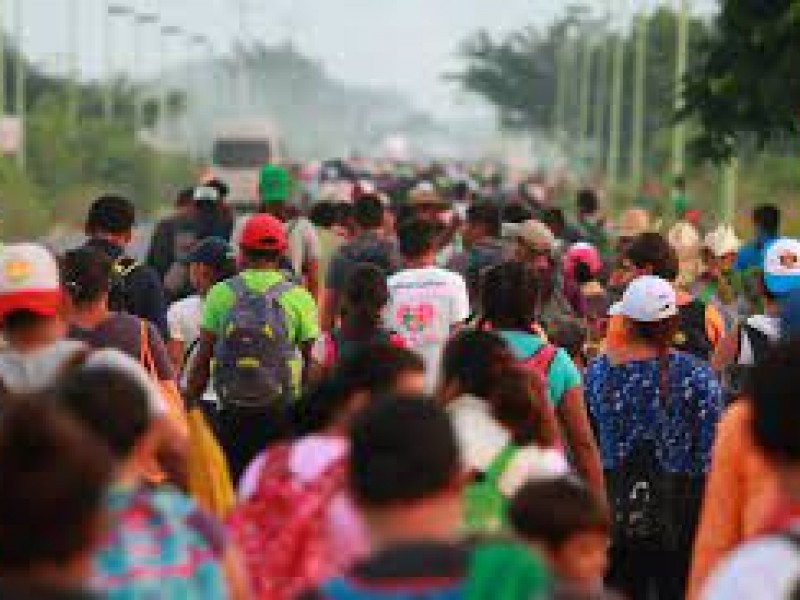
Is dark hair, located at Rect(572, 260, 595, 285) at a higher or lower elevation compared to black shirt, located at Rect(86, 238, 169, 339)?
lower

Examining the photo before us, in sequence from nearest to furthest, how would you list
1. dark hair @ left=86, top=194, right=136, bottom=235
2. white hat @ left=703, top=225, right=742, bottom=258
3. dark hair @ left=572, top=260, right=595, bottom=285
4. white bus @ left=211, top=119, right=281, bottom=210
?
dark hair @ left=86, top=194, right=136, bottom=235 < white hat @ left=703, top=225, right=742, bottom=258 < dark hair @ left=572, top=260, right=595, bottom=285 < white bus @ left=211, top=119, right=281, bottom=210

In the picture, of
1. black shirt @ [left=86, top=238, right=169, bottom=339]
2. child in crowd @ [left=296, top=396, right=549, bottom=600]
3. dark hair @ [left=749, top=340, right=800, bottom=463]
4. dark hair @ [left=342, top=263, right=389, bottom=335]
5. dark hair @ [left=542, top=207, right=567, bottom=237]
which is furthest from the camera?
dark hair @ [left=542, top=207, right=567, bottom=237]

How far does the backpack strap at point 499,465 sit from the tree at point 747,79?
63.1 feet

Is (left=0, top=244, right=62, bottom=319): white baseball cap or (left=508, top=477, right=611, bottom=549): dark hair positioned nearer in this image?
(left=508, top=477, right=611, bottom=549): dark hair

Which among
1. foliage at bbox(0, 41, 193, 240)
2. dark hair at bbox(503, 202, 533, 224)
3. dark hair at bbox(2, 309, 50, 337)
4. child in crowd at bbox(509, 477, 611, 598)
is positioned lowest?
foliage at bbox(0, 41, 193, 240)

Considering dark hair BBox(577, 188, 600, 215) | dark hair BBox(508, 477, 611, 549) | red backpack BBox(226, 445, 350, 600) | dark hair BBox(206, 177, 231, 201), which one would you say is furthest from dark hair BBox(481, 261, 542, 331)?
dark hair BBox(577, 188, 600, 215)

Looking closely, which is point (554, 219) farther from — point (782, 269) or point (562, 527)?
point (562, 527)

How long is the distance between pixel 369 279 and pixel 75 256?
1486 mm

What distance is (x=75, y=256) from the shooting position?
1045 cm

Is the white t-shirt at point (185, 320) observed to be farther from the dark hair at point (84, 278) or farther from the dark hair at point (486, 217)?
the dark hair at point (84, 278)

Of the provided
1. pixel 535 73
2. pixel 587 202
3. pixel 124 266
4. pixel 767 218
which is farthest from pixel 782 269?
pixel 535 73

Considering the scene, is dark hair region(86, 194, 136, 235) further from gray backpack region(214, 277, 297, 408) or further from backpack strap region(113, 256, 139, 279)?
gray backpack region(214, 277, 297, 408)

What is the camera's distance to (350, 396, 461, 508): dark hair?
5.59 m

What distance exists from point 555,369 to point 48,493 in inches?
227
